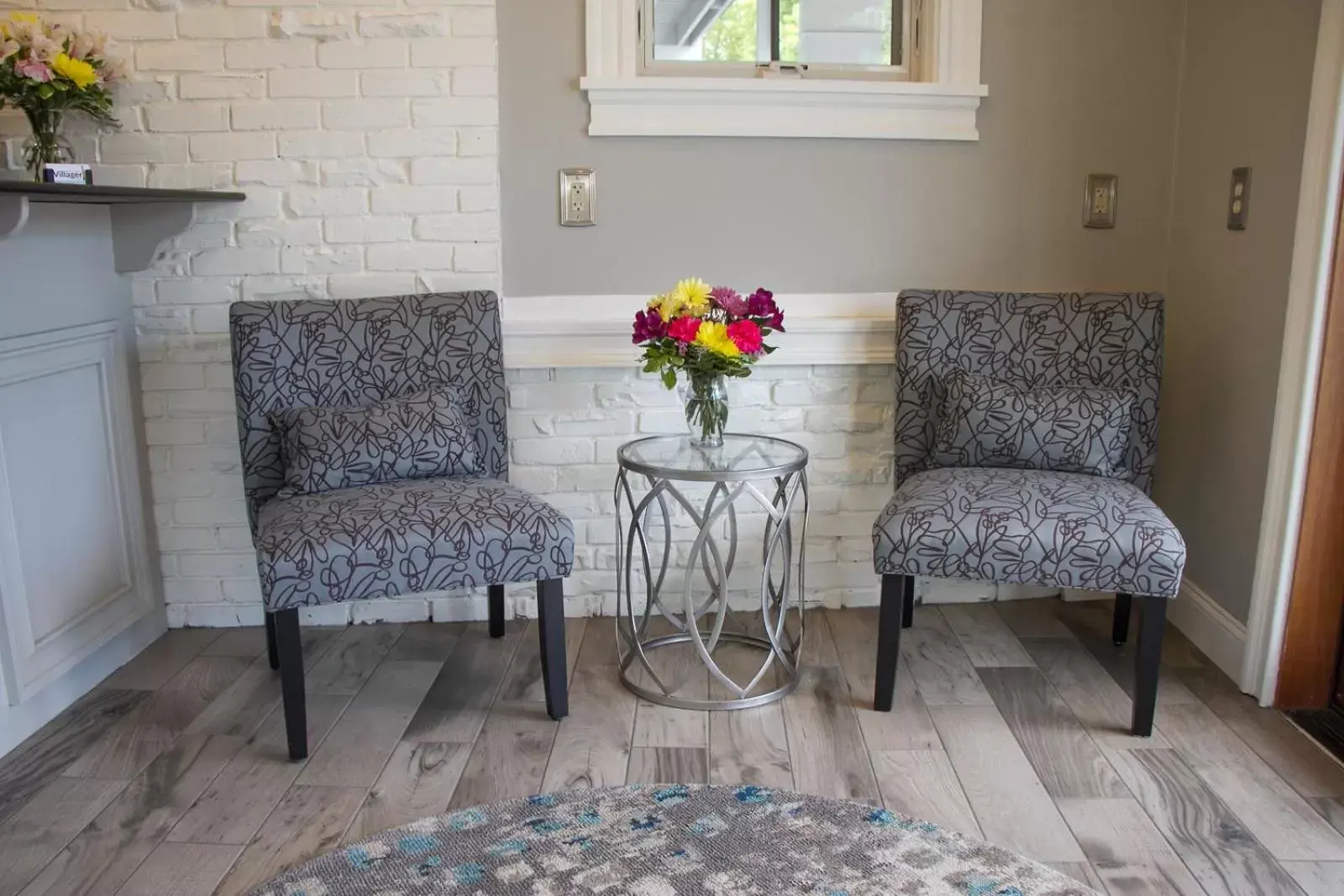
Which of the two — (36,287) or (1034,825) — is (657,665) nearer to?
(1034,825)

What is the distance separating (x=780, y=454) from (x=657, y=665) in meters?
0.58

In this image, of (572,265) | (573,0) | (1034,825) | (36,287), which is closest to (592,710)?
(1034,825)

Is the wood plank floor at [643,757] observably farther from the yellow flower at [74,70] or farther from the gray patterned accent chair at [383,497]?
the yellow flower at [74,70]

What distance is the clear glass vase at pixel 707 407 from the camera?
7.30 feet

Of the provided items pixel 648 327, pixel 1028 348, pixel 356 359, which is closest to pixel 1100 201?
pixel 1028 348

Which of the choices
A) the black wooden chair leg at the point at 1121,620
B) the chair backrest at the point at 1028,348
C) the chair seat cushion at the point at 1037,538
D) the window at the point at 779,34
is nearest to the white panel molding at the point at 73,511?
the window at the point at 779,34

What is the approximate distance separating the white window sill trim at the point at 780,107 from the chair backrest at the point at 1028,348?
0.43m

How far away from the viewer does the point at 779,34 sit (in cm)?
263

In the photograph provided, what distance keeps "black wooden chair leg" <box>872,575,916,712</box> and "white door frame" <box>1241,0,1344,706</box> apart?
0.75 m

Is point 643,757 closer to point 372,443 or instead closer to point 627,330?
point 372,443

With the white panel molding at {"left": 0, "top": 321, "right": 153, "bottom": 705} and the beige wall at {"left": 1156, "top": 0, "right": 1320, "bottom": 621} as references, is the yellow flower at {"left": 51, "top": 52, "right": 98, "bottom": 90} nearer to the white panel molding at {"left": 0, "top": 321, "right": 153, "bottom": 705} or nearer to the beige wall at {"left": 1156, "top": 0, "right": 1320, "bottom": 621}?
the white panel molding at {"left": 0, "top": 321, "right": 153, "bottom": 705}

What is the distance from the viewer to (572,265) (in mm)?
2619

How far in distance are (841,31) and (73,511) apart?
81.9 inches

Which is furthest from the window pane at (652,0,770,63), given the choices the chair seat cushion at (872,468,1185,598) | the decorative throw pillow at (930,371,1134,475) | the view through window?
the chair seat cushion at (872,468,1185,598)
